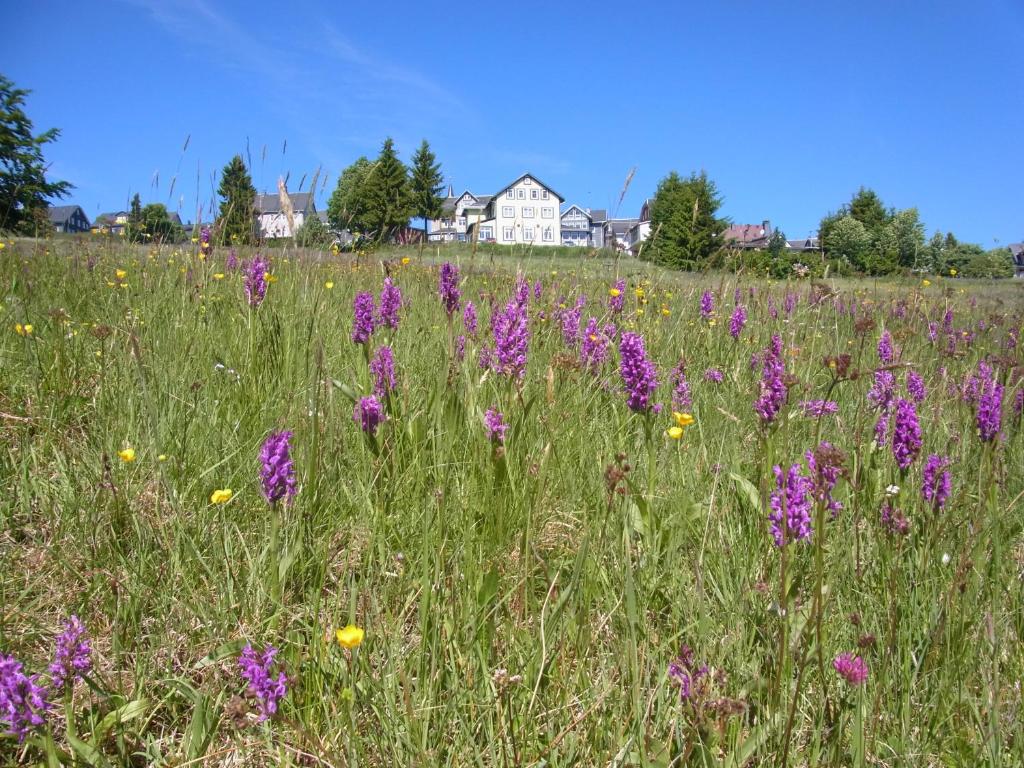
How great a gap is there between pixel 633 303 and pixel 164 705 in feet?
13.6

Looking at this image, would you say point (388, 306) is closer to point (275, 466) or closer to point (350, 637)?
point (275, 466)

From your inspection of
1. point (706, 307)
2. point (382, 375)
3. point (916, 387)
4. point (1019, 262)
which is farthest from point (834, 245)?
point (1019, 262)

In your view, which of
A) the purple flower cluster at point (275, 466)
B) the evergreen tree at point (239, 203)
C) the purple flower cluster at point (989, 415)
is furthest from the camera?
the evergreen tree at point (239, 203)

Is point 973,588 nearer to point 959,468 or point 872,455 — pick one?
point 872,455

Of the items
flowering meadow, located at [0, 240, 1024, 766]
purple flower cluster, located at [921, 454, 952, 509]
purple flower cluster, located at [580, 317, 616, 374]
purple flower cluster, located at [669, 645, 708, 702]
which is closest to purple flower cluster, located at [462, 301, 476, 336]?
flowering meadow, located at [0, 240, 1024, 766]

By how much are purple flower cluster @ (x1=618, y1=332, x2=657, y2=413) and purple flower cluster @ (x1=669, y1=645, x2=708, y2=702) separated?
0.83 m

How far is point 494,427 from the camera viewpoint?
1805 mm

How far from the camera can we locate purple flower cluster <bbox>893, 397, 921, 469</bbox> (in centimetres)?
164

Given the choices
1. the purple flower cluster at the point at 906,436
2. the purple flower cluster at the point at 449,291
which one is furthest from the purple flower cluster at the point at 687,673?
the purple flower cluster at the point at 449,291

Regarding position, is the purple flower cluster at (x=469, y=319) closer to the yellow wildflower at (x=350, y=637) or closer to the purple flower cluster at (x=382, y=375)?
the purple flower cluster at (x=382, y=375)

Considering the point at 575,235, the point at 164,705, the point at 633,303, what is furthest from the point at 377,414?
the point at 575,235

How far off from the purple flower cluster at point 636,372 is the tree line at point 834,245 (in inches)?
66.7

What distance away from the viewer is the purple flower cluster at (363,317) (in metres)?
2.35

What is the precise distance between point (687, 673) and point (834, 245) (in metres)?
34.0
